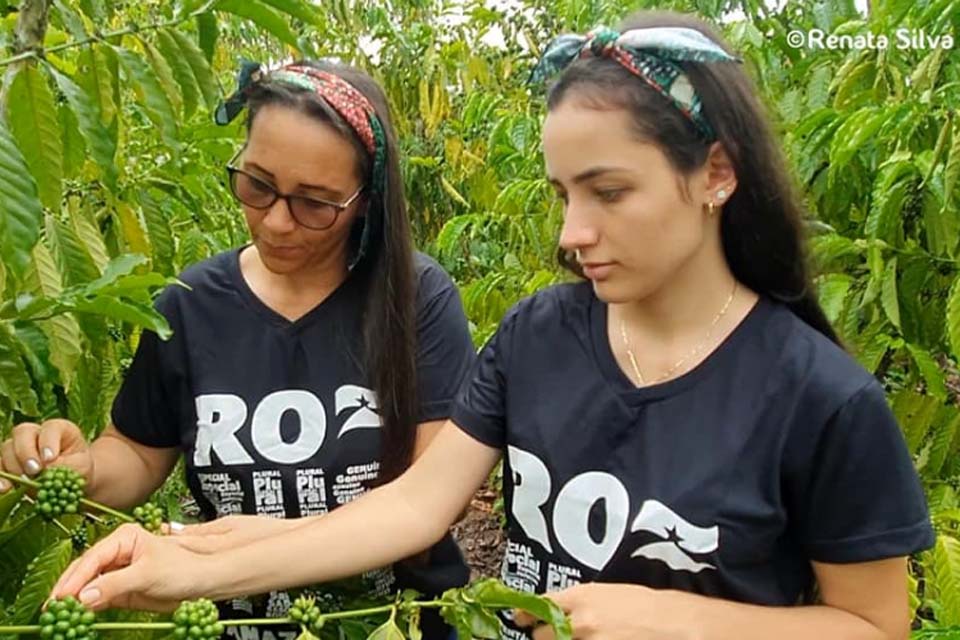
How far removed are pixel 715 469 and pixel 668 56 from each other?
472mm

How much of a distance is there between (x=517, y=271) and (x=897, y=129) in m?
1.74

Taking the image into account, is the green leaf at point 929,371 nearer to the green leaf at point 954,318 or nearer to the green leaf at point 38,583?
the green leaf at point 954,318

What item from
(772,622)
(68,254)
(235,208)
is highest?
(235,208)

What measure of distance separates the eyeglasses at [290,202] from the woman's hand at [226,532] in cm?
43

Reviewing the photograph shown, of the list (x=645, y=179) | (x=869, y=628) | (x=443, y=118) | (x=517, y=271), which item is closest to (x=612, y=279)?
(x=645, y=179)

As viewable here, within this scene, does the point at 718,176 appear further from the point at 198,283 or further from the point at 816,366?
the point at 198,283

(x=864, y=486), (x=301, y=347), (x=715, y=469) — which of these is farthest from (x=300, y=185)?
(x=864, y=486)

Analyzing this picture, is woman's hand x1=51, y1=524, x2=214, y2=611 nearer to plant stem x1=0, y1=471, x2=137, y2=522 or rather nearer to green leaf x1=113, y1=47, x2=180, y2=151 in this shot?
plant stem x1=0, y1=471, x2=137, y2=522

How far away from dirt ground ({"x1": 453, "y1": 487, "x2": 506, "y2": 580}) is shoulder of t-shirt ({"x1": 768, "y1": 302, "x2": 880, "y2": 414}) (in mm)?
2818

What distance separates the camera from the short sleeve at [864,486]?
109cm

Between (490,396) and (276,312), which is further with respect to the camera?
(276,312)

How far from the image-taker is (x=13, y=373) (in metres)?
1.22

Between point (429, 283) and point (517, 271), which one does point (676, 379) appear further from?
point (517, 271)

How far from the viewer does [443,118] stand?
18.1ft
